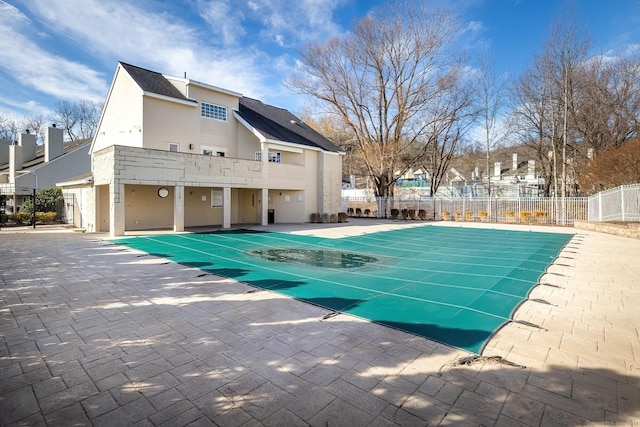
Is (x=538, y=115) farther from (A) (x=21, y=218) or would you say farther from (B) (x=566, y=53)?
(A) (x=21, y=218)

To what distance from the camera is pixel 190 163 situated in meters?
15.6

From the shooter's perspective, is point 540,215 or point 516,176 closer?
point 540,215

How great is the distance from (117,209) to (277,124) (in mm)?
13138

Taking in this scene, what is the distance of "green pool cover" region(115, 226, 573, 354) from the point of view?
4660 millimetres

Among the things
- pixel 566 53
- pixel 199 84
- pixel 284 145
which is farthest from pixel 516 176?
pixel 199 84

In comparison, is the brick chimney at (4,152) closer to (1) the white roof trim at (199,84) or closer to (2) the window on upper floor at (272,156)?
(1) the white roof trim at (199,84)

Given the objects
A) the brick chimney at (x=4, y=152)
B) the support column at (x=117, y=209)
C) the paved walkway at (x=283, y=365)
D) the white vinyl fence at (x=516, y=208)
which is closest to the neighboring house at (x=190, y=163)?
the support column at (x=117, y=209)

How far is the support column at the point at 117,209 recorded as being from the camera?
13.4m

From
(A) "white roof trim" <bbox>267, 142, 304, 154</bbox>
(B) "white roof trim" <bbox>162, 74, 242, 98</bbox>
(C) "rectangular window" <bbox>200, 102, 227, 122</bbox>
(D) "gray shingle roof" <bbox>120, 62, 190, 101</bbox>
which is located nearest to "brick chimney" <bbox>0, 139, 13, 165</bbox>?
(D) "gray shingle roof" <bbox>120, 62, 190, 101</bbox>

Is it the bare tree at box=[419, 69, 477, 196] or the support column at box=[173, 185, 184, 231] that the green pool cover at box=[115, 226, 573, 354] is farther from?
the bare tree at box=[419, 69, 477, 196]

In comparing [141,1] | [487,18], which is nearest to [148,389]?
[141,1]

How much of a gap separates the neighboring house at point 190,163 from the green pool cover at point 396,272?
3.39 meters

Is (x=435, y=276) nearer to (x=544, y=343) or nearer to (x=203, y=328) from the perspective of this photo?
(x=544, y=343)

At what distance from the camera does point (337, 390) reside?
285cm
